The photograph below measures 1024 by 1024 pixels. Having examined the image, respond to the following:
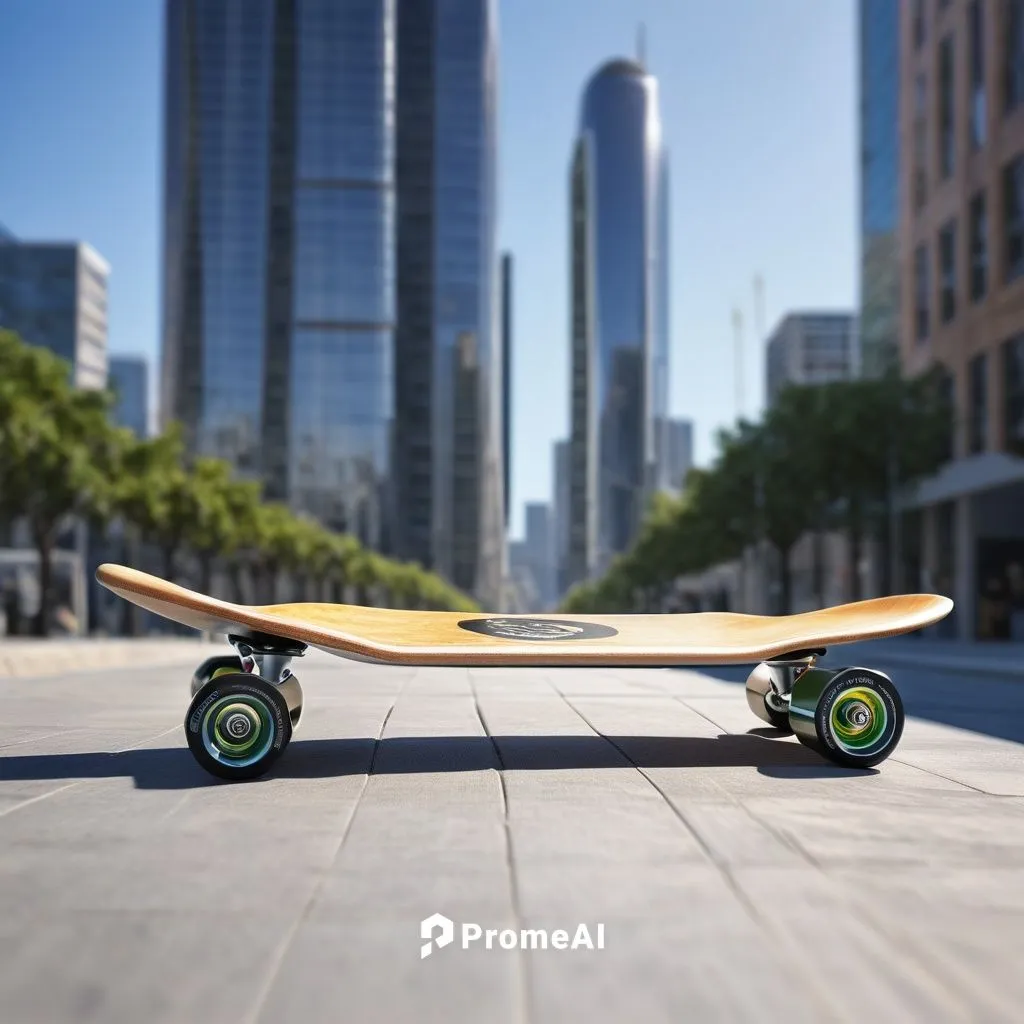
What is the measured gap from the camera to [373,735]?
29.7 feet

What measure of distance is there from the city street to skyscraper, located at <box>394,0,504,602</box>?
166115mm

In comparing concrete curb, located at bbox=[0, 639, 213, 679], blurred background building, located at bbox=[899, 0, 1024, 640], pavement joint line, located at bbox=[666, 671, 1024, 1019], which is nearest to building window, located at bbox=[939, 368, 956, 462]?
blurred background building, located at bbox=[899, 0, 1024, 640]

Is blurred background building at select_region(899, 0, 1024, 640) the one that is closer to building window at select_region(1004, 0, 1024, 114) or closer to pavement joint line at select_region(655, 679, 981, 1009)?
building window at select_region(1004, 0, 1024, 114)

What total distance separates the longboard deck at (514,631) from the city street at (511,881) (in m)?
0.67

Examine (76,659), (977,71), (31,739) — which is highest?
(977,71)

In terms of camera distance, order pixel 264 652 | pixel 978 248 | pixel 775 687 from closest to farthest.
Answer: pixel 264 652 → pixel 775 687 → pixel 978 248

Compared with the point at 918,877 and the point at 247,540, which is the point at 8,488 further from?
the point at 918,877

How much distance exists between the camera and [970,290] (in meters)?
44.2

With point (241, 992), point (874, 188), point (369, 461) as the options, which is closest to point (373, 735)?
point (241, 992)

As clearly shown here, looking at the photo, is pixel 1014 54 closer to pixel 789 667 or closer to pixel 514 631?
pixel 789 667

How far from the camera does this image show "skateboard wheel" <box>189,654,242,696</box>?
7.40 meters

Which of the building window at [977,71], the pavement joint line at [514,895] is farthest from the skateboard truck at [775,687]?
the building window at [977,71]

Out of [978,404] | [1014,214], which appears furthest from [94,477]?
[1014,214]

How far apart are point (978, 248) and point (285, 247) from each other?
130365 millimetres
